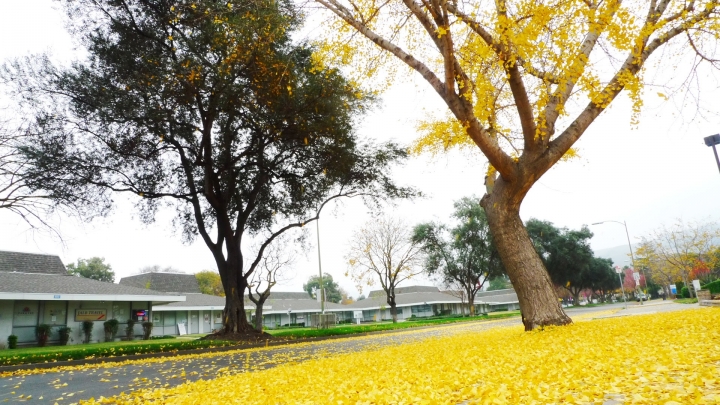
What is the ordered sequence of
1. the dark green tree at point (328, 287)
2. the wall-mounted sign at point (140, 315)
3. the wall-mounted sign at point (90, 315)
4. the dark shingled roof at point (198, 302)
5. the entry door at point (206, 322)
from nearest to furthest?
the wall-mounted sign at point (90, 315)
the wall-mounted sign at point (140, 315)
the dark shingled roof at point (198, 302)
the entry door at point (206, 322)
the dark green tree at point (328, 287)

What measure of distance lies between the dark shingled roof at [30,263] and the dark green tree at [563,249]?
44436mm

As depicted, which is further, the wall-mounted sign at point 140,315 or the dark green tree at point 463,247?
the dark green tree at point 463,247

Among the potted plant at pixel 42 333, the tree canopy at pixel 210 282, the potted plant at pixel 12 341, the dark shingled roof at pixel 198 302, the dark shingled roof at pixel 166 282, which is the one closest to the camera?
the potted plant at pixel 12 341

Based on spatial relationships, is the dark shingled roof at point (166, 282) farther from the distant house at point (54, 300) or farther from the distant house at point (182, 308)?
the distant house at point (54, 300)

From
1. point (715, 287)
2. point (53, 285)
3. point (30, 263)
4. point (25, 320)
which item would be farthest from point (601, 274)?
point (30, 263)

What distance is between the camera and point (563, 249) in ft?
163

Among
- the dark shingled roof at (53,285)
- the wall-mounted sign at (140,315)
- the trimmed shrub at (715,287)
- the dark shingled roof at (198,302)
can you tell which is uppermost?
the dark shingled roof at (53,285)

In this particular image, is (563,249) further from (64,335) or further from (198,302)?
(64,335)

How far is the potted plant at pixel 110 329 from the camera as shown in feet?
78.2

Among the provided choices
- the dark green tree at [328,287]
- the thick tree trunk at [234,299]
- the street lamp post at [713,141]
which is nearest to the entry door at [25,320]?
the thick tree trunk at [234,299]

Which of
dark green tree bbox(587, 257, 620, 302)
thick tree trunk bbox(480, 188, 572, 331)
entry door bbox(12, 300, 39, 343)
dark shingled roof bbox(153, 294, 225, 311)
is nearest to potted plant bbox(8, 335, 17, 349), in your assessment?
entry door bbox(12, 300, 39, 343)

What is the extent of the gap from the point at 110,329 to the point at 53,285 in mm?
3854

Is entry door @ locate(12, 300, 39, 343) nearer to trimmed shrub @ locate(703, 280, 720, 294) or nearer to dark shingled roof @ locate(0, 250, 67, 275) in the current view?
dark shingled roof @ locate(0, 250, 67, 275)

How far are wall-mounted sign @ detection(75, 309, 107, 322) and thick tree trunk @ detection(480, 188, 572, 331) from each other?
2366 cm
